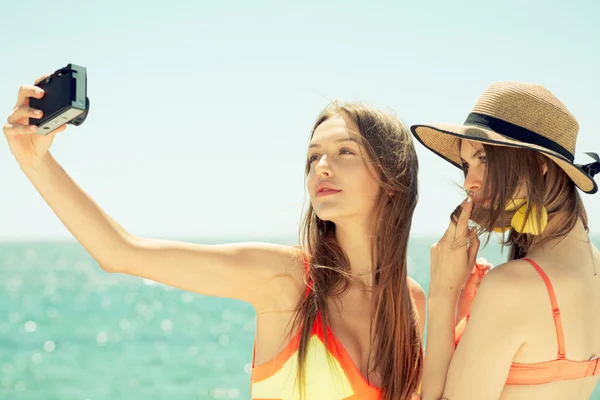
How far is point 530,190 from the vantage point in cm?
291

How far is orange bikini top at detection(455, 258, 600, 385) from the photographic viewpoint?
282 centimetres

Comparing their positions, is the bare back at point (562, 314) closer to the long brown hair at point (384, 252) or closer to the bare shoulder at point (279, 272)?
the long brown hair at point (384, 252)

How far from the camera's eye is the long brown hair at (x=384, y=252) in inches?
145

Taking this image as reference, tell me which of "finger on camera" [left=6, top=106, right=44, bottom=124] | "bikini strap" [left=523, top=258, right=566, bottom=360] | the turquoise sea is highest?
"finger on camera" [left=6, top=106, right=44, bottom=124]

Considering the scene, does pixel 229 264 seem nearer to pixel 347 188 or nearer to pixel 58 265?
pixel 347 188

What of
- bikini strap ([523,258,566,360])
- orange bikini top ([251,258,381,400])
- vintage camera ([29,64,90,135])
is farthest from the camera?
orange bikini top ([251,258,381,400])

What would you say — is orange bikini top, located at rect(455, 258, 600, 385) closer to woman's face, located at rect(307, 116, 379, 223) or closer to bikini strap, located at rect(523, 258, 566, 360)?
bikini strap, located at rect(523, 258, 566, 360)

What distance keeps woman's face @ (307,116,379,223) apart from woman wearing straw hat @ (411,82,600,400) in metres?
0.70

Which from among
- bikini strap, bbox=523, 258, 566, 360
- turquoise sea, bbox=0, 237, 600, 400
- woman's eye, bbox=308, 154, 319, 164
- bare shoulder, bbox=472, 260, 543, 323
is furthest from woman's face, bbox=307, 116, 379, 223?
turquoise sea, bbox=0, 237, 600, 400

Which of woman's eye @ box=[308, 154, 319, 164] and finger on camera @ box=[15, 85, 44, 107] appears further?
woman's eye @ box=[308, 154, 319, 164]

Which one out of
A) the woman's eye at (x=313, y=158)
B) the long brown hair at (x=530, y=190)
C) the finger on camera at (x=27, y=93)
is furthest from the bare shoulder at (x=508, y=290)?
the finger on camera at (x=27, y=93)

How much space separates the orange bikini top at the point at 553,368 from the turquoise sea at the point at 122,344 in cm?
780

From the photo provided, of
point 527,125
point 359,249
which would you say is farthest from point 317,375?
point 527,125

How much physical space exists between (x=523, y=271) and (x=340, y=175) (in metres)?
1.18
